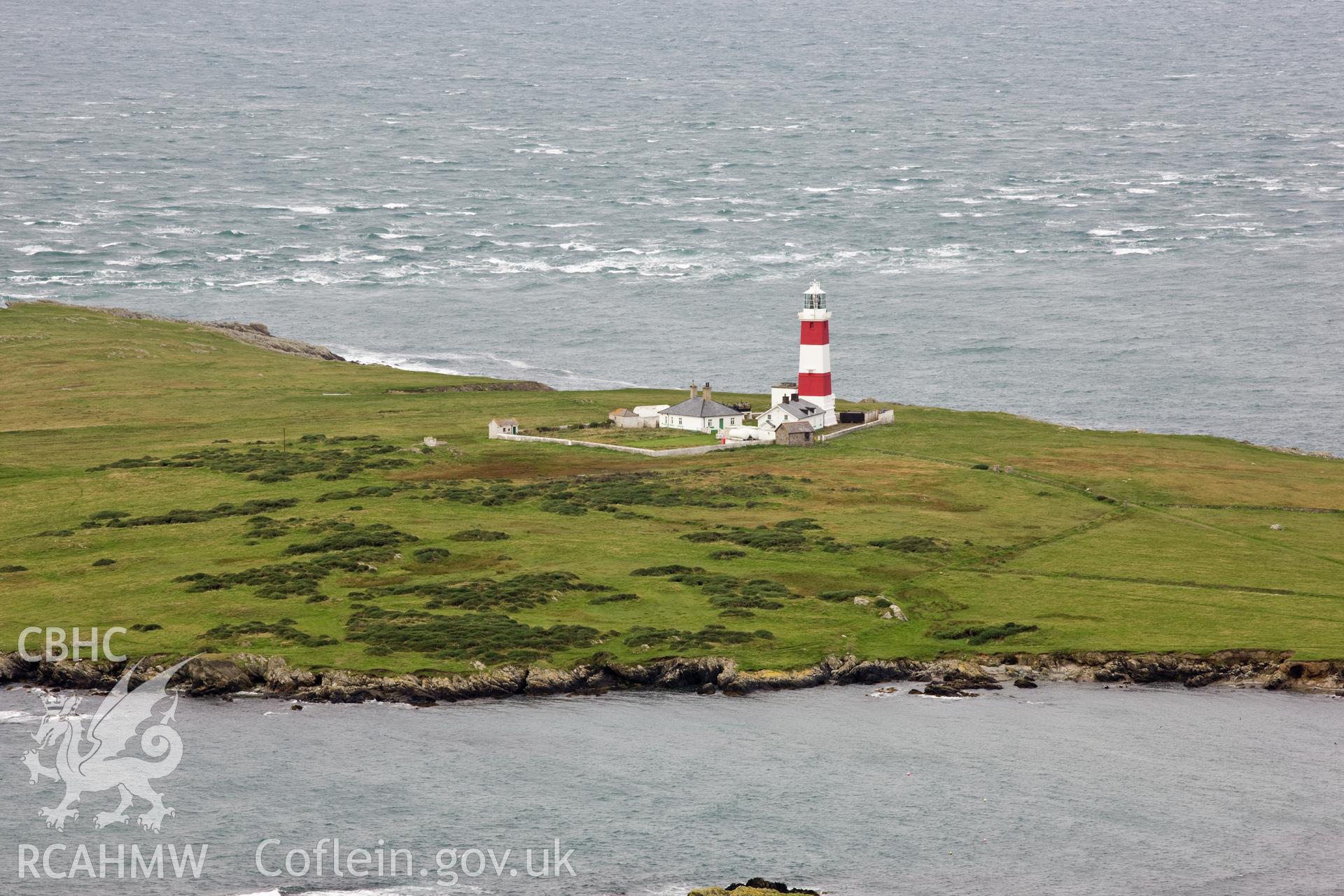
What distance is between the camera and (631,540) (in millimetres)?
101188

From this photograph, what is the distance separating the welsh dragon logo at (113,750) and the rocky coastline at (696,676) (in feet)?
4.32

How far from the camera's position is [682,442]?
126812mm

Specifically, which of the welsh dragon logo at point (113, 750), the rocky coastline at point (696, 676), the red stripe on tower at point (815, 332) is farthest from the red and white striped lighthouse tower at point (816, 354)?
the welsh dragon logo at point (113, 750)

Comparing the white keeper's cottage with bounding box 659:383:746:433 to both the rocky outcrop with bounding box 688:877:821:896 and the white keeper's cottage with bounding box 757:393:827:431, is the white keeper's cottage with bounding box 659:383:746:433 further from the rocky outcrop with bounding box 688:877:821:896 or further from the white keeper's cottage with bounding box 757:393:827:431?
the rocky outcrop with bounding box 688:877:821:896

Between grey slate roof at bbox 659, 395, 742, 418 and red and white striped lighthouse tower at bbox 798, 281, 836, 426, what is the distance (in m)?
5.62

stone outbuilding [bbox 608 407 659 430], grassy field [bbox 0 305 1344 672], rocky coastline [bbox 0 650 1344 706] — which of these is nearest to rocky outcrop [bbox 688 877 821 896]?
rocky coastline [bbox 0 650 1344 706]

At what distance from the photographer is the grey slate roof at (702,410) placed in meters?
131

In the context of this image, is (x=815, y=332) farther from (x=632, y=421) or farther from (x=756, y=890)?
(x=756, y=890)

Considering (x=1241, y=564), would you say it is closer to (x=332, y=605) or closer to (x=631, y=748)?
(x=631, y=748)

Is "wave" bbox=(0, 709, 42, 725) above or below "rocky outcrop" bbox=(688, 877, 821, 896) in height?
above

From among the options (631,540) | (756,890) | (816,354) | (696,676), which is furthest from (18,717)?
(816,354)

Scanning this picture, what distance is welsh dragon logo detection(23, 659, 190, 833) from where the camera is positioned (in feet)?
232

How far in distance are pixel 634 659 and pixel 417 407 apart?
214 ft

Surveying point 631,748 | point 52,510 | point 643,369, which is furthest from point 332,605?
point 643,369
